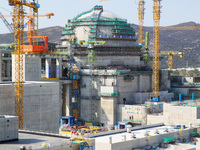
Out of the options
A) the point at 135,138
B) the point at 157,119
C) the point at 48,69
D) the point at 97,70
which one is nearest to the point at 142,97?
the point at 97,70

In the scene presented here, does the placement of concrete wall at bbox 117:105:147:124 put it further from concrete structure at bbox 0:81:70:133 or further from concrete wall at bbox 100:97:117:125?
concrete structure at bbox 0:81:70:133

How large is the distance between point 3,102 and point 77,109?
168 ft

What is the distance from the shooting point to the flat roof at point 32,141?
73.6 metres

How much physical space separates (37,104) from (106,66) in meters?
47.5

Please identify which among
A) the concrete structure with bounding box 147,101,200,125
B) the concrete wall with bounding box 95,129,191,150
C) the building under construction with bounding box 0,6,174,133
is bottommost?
the concrete wall with bounding box 95,129,191,150

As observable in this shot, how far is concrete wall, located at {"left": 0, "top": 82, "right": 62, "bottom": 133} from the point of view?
422ft

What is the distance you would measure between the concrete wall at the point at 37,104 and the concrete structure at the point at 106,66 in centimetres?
2832

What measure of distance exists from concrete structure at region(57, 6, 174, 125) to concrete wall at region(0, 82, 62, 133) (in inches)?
1115

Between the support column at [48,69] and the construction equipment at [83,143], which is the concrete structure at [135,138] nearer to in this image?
the construction equipment at [83,143]

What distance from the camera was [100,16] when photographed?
184 meters

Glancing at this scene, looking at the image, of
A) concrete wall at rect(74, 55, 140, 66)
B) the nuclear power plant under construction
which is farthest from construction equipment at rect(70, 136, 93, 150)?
concrete wall at rect(74, 55, 140, 66)

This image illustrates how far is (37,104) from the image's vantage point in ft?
441

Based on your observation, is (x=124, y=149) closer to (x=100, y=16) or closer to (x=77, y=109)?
(x=77, y=109)

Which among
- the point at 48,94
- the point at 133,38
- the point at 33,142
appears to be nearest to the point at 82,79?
the point at 133,38
